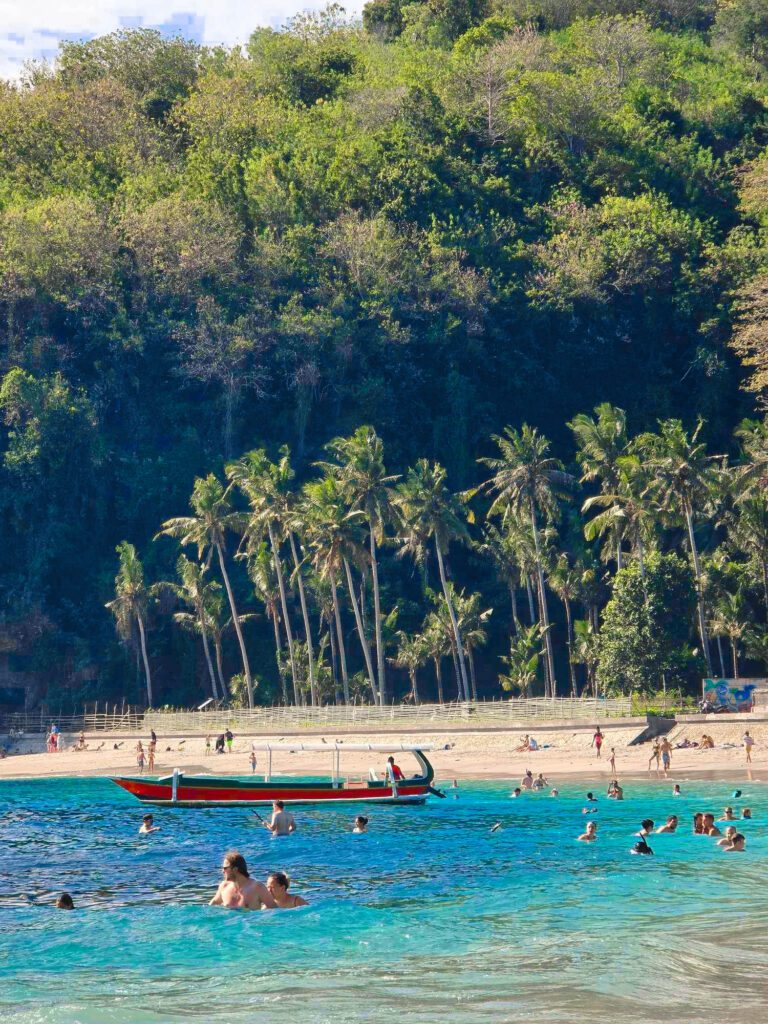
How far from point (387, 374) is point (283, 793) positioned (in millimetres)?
47137

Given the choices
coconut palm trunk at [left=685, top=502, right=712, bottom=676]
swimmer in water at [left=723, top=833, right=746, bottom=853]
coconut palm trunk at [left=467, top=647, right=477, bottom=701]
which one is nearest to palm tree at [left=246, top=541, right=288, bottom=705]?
coconut palm trunk at [left=467, top=647, right=477, bottom=701]

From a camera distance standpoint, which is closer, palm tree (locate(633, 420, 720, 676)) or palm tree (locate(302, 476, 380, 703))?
palm tree (locate(633, 420, 720, 676))

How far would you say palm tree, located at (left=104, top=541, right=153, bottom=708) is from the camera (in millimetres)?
75375

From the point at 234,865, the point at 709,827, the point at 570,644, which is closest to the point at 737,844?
the point at 709,827

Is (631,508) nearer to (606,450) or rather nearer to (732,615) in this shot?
(606,450)

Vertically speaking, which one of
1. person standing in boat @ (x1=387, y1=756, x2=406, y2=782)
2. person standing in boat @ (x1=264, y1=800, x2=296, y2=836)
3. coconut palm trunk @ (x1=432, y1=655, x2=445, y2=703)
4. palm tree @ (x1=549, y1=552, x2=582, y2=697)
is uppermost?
palm tree @ (x1=549, y1=552, x2=582, y2=697)

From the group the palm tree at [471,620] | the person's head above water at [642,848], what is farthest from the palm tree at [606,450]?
the person's head above water at [642,848]

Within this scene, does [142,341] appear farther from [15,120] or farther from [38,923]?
[38,923]

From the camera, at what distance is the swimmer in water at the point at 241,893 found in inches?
918

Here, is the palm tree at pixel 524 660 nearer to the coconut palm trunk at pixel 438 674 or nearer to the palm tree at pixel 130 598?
the coconut palm trunk at pixel 438 674

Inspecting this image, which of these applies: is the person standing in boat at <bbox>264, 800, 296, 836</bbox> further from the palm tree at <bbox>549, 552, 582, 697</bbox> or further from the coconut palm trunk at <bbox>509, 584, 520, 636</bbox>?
the coconut palm trunk at <bbox>509, 584, 520, 636</bbox>

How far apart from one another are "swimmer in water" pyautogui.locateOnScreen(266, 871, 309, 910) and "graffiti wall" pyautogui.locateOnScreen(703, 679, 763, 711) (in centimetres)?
3598

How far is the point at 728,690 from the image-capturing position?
188 feet

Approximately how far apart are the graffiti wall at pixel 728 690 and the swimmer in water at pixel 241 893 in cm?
3662
